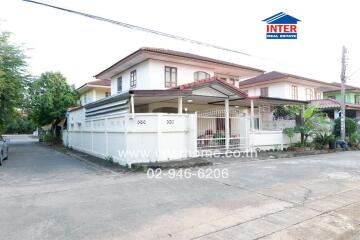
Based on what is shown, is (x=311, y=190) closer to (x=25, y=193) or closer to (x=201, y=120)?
(x=201, y=120)

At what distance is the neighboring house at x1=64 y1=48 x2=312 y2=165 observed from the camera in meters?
10.7

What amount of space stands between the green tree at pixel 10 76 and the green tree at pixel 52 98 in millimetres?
9614

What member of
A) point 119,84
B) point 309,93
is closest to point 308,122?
point 309,93

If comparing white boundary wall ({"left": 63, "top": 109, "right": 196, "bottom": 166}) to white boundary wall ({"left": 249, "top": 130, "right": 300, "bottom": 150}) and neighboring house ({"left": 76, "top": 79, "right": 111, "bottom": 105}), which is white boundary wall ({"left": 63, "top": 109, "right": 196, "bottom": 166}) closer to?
white boundary wall ({"left": 249, "top": 130, "right": 300, "bottom": 150})

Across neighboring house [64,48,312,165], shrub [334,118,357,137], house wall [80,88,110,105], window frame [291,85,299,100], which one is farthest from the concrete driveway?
window frame [291,85,299,100]

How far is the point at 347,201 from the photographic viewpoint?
20.0 ft

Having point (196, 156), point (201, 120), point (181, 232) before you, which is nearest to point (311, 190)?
point (181, 232)

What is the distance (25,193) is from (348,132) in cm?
2013

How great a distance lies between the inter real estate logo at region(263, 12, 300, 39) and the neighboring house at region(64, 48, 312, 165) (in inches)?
118

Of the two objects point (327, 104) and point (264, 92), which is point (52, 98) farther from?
point (327, 104)

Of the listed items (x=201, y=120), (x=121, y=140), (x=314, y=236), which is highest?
(x=201, y=120)

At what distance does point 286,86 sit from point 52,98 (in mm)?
21816

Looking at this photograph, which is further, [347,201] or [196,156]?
[196,156]

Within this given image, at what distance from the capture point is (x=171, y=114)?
11062 millimetres
